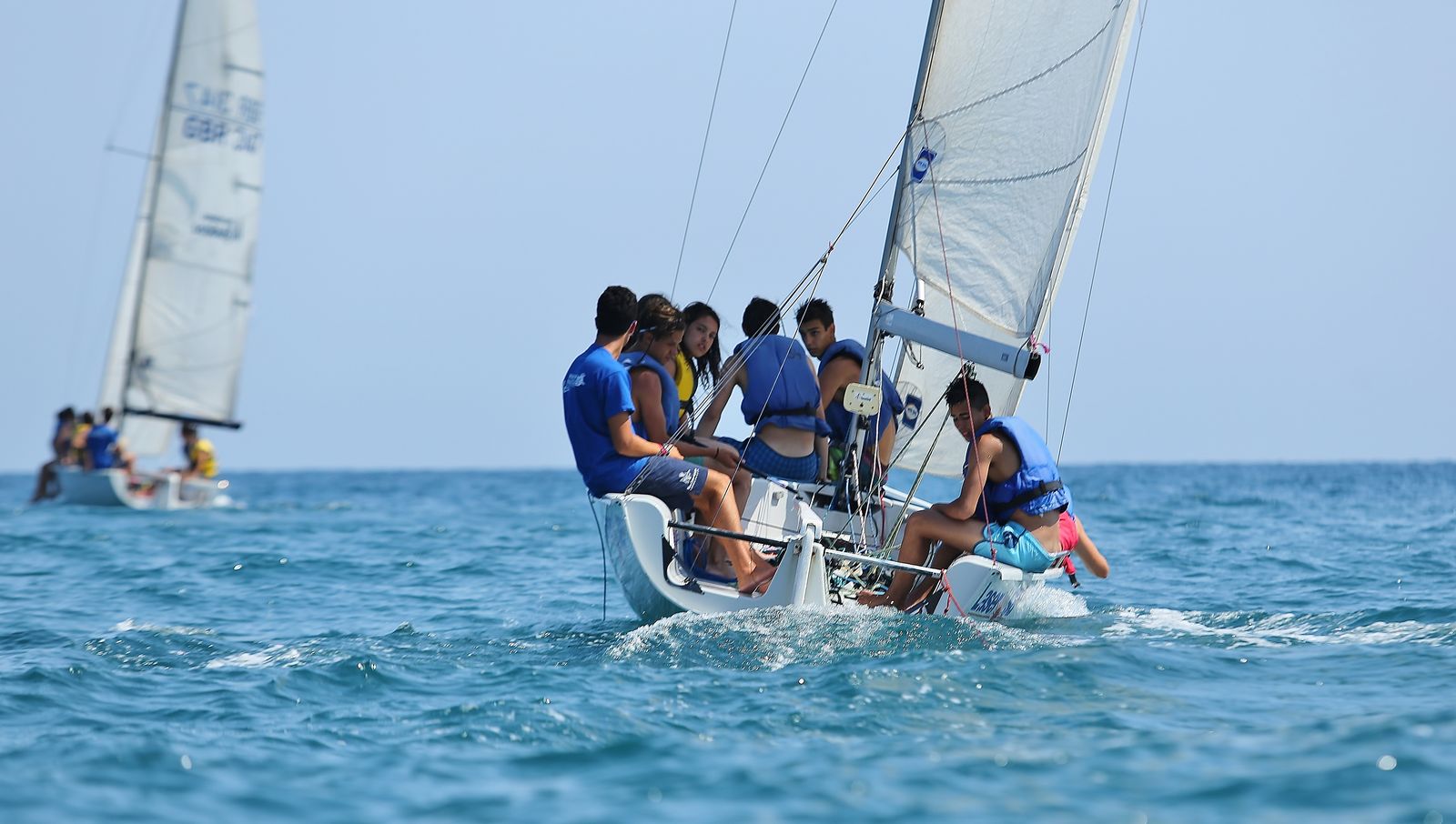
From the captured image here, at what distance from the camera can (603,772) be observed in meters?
4.26

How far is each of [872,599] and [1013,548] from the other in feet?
2.38

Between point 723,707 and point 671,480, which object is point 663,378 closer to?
point 671,480

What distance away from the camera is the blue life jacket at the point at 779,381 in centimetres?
748

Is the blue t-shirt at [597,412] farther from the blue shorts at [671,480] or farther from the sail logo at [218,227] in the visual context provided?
the sail logo at [218,227]

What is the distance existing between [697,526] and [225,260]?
830 inches

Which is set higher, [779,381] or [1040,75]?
[1040,75]

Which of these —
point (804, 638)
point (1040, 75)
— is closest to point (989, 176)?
point (1040, 75)

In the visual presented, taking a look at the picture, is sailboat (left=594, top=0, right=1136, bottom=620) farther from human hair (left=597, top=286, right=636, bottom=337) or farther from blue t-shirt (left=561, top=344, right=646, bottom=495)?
human hair (left=597, top=286, right=636, bottom=337)

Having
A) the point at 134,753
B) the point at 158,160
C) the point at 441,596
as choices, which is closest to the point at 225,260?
the point at 158,160

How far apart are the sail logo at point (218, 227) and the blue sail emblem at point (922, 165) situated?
65.7 feet

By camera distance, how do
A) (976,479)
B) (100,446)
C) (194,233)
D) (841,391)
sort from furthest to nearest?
(194,233), (100,446), (841,391), (976,479)

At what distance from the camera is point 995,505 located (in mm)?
6750

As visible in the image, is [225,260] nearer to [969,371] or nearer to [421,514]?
[421,514]

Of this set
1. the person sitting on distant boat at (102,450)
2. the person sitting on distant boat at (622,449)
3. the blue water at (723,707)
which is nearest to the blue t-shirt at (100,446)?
the person sitting on distant boat at (102,450)
